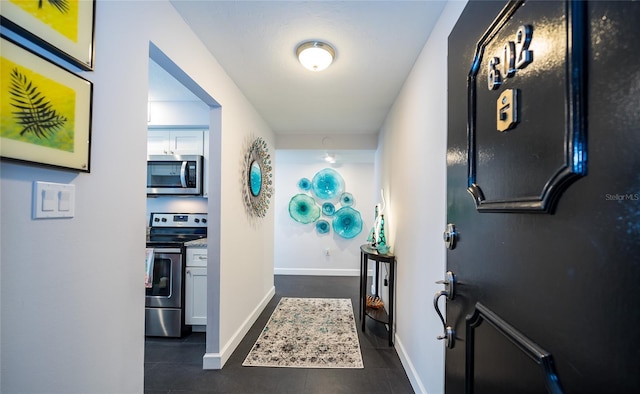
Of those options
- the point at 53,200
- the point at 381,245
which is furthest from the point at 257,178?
the point at 53,200

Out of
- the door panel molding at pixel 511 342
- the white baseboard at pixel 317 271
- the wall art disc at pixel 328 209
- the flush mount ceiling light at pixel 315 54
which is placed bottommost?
the white baseboard at pixel 317 271

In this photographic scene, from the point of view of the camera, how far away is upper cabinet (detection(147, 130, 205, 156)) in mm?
2865

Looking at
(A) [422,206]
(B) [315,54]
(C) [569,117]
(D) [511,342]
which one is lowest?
(D) [511,342]

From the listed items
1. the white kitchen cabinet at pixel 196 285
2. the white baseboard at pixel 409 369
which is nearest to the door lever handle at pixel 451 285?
the white baseboard at pixel 409 369

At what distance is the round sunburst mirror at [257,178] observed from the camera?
2674 millimetres

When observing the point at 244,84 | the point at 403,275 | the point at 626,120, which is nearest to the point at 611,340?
the point at 626,120

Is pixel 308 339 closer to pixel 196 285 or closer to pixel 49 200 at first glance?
pixel 196 285

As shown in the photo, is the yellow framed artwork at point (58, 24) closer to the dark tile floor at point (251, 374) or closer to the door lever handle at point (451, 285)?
the door lever handle at point (451, 285)

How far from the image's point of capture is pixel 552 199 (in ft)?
1.61

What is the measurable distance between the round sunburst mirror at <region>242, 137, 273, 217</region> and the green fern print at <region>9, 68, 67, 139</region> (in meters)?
1.80

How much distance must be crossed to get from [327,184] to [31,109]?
4371mm

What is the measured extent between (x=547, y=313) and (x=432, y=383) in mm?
1306

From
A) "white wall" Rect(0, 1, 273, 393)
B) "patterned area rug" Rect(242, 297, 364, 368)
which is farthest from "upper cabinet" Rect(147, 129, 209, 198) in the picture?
"patterned area rug" Rect(242, 297, 364, 368)

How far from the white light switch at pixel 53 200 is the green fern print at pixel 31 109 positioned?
0.15m
